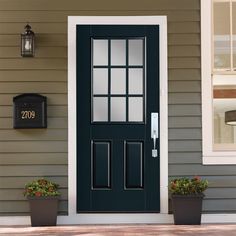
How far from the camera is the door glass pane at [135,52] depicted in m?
7.20

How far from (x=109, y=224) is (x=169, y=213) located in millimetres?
660

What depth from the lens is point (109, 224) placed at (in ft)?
23.1

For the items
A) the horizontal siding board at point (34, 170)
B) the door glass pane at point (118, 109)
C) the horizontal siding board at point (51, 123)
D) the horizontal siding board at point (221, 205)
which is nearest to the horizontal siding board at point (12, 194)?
the horizontal siding board at point (34, 170)

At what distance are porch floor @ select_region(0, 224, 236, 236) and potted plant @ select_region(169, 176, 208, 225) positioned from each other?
0.10 m

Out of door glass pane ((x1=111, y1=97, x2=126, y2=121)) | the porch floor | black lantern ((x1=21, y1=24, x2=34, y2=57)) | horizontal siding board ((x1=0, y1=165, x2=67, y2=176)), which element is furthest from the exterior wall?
door glass pane ((x1=111, y1=97, x2=126, y2=121))

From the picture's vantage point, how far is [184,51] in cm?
716

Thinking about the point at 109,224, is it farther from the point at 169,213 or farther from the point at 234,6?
the point at 234,6

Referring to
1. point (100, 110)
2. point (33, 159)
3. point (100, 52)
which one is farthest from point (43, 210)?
point (100, 52)

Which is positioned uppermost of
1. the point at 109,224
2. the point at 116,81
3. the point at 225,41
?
the point at 225,41

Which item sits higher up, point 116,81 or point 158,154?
point 116,81

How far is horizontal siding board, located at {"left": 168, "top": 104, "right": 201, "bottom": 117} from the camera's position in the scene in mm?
7137

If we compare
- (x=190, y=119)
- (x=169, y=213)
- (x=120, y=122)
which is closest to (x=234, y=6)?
(x=190, y=119)

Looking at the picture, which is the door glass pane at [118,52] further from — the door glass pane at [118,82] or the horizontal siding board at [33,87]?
the horizontal siding board at [33,87]

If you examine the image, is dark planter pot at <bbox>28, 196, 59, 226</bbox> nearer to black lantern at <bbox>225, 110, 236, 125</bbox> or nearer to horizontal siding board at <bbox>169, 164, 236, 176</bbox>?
horizontal siding board at <bbox>169, 164, 236, 176</bbox>
